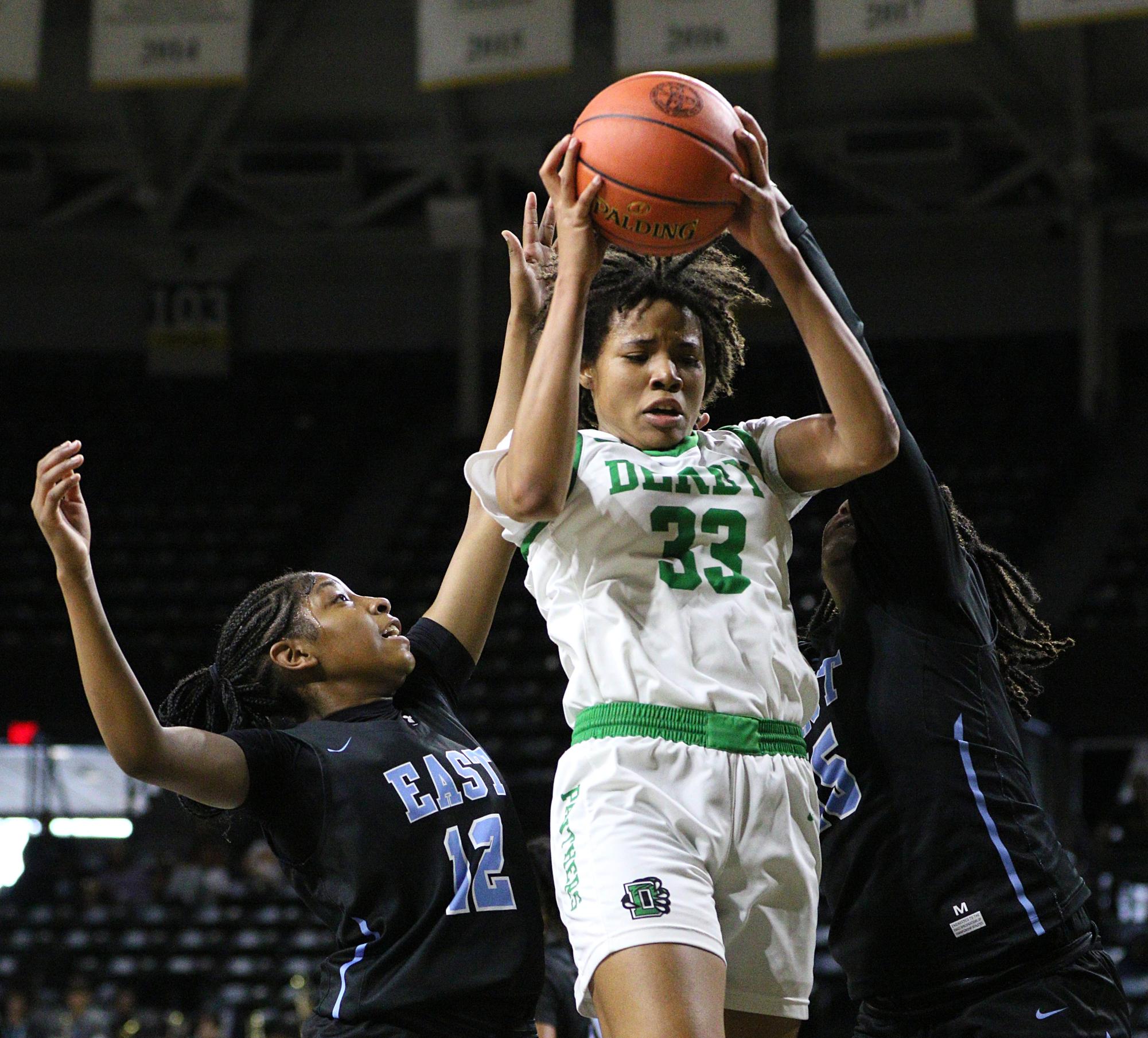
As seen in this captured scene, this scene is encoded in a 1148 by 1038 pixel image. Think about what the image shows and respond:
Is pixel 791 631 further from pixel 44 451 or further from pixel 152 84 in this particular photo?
pixel 44 451

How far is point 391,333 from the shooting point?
16.8 m

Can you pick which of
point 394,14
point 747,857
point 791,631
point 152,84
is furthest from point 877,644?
point 394,14

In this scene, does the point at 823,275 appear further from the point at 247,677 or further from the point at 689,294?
the point at 247,677

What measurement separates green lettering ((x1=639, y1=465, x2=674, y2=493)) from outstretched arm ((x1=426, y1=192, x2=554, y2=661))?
1.56ft

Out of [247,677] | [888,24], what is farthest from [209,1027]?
[888,24]

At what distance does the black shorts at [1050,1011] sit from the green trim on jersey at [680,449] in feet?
3.62

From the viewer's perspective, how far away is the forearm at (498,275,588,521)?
253 centimetres

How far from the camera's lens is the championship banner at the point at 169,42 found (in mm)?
11531

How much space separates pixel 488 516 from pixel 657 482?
94 cm

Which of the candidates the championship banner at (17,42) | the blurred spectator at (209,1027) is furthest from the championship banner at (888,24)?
the blurred spectator at (209,1027)

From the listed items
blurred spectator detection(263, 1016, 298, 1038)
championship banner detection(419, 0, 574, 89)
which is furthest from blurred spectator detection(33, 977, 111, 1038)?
championship banner detection(419, 0, 574, 89)

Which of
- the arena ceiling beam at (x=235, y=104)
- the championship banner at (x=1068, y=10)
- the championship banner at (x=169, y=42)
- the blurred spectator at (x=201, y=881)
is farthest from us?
the arena ceiling beam at (x=235, y=104)

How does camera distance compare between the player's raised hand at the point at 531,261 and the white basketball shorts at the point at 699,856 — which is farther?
the player's raised hand at the point at 531,261

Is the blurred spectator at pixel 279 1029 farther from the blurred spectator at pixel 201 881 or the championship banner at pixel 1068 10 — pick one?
the championship banner at pixel 1068 10
